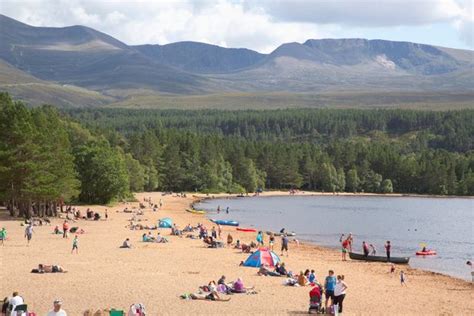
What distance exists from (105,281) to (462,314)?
18.4m

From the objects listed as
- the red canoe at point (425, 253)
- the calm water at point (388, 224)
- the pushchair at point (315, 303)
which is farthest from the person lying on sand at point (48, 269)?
the red canoe at point (425, 253)

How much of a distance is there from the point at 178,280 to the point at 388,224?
7159 cm

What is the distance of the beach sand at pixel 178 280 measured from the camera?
31.8 m

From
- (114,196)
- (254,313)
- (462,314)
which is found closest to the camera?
(254,313)

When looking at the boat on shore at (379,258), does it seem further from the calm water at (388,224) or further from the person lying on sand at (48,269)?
the person lying on sand at (48,269)

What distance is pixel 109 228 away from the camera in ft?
230

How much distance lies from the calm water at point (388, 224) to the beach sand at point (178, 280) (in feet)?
28.1

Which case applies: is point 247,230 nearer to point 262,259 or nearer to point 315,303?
point 262,259

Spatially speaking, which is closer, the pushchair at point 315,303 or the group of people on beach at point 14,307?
the group of people on beach at point 14,307

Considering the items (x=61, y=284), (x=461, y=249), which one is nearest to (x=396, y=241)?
(x=461, y=249)

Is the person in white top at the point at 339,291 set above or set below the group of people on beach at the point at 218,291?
above

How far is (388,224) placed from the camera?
104875 mm

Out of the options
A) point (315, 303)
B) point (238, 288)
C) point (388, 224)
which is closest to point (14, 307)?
point (238, 288)

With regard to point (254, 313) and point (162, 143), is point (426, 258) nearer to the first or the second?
point (254, 313)
